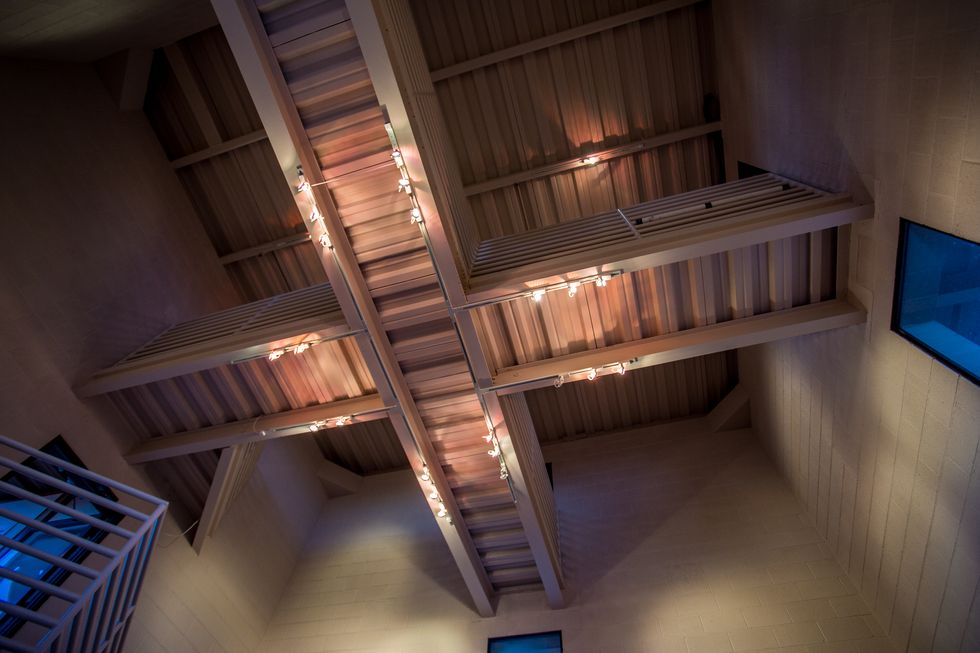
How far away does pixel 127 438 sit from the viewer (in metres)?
7.61

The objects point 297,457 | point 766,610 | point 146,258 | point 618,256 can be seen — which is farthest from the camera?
point 297,457

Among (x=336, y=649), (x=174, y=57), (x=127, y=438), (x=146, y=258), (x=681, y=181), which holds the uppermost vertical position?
(x=174, y=57)

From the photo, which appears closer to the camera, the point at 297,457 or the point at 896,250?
the point at 896,250

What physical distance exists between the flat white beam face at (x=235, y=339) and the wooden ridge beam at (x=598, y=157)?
412 cm

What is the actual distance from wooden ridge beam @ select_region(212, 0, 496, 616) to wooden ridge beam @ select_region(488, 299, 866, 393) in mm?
1463

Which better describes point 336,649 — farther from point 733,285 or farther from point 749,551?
point 733,285

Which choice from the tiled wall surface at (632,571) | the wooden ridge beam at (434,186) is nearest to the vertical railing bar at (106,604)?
the wooden ridge beam at (434,186)

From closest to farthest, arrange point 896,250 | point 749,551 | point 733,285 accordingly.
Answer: point 896,250, point 733,285, point 749,551

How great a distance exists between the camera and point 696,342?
6223 mm

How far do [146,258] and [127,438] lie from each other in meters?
3.25

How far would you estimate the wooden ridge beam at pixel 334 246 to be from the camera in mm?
5113

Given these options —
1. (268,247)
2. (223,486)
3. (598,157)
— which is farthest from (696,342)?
(268,247)

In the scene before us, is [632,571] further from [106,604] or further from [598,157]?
[598,157]

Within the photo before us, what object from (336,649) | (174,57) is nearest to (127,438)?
(336,649)
